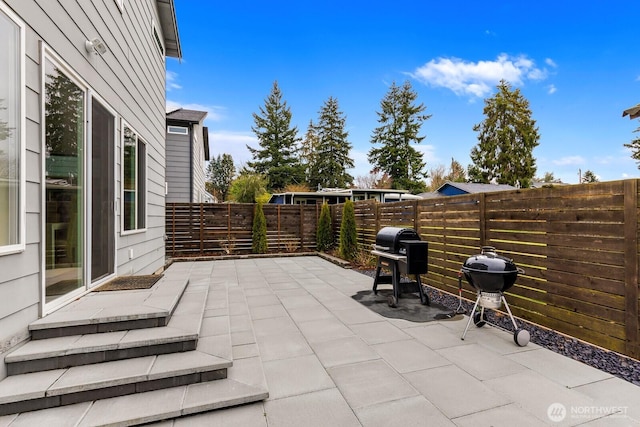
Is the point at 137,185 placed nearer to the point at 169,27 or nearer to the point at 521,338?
the point at 169,27

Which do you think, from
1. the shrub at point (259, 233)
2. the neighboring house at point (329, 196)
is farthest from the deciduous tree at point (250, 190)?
the shrub at point (259, 233)

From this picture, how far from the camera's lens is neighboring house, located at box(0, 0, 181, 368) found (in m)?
1.99

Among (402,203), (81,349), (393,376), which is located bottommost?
(393,376)

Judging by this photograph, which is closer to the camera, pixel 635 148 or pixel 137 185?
pixel 137 185

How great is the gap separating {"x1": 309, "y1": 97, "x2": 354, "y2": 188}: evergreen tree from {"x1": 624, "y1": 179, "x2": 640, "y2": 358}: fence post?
26.8 meters

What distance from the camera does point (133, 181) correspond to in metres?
4.54

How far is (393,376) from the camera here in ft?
7.70

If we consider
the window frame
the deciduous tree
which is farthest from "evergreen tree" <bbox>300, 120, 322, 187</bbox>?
the window frame

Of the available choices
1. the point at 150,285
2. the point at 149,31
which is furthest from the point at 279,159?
→ the point at 150,285

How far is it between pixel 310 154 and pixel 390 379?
29.1 meters

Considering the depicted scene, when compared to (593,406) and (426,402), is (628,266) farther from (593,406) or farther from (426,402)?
(426,402)

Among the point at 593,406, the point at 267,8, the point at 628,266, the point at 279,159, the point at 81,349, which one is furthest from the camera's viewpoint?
the point at 279,159

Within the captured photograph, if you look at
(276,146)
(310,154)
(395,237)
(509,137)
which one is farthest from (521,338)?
(310,154)

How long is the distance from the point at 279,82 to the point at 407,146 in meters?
13.6
